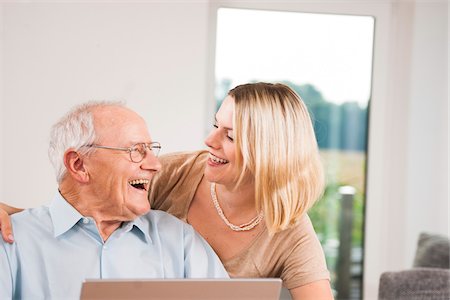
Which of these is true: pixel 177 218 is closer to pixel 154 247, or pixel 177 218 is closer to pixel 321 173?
pixel 154 247

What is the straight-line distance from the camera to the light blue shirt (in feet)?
5.88

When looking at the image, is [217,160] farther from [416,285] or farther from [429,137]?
[429,137]

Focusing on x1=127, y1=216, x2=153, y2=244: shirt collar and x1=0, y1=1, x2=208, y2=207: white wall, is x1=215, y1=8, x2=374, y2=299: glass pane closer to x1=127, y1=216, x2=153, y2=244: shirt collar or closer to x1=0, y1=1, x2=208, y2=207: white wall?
x1=0, y1=1, x2=208, y2=207: white wall

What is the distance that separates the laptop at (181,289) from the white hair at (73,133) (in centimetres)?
59

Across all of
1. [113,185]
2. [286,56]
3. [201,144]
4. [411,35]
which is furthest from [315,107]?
[113,185]

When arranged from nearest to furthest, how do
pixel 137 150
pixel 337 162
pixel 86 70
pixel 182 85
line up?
pixel 137 150
pixel 86 70
pixel 182 85
pixel 337 162

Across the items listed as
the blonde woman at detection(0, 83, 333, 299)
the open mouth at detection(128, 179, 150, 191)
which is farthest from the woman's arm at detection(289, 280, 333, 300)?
the open mouth at detection(128, 179, 150, 191)

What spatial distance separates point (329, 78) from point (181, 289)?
3.01 m

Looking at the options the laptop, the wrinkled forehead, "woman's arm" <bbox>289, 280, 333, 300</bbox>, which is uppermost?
the wrinkled forehead

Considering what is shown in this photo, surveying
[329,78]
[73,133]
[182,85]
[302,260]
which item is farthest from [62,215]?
[329,78]

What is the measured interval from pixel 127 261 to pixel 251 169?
16.5 inches

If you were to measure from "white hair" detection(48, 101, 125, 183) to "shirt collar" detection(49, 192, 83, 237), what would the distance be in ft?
0.29

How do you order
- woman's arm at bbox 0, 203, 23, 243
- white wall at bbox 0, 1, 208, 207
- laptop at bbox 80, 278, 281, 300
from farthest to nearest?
1. white wall at bbox 0, 1, 208, 207
2. woman's arm at bbox 0, 203, 23, 243
3. laptop at bbox 80, 278, 281, 300

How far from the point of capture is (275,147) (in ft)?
6.41
